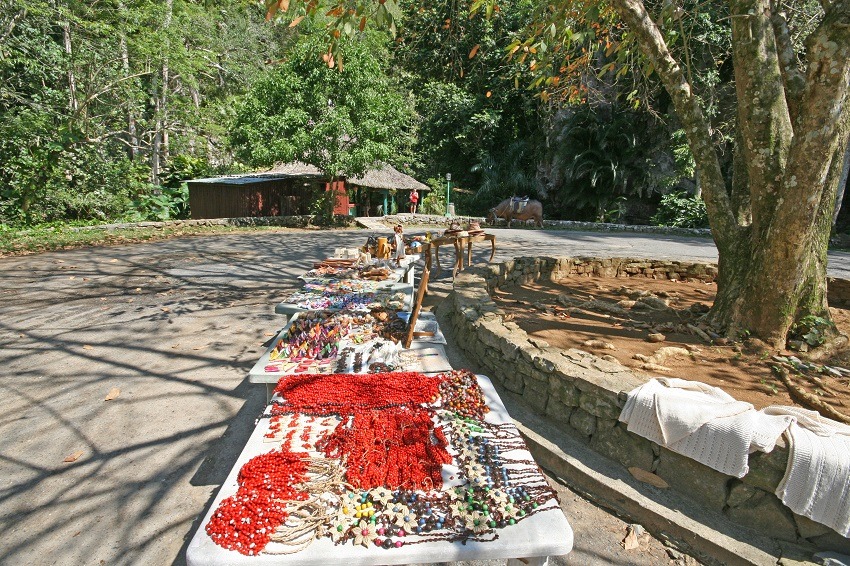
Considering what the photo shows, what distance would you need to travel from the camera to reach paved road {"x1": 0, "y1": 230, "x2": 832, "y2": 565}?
2457mm

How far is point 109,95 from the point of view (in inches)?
708

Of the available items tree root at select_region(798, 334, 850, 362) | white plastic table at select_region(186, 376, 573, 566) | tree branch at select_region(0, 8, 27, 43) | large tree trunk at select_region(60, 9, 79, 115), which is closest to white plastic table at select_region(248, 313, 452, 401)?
white plastic table at select_region(186, 376, 573, 566)

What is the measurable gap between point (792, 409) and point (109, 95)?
22.8 metres

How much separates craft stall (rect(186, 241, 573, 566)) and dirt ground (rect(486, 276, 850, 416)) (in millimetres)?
2092

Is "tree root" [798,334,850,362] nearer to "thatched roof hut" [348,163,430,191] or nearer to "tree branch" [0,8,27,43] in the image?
"thatched roof hut" [348,163,430,191]

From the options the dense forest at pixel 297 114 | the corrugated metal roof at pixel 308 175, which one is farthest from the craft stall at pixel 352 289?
the corrugated metal roof at pixel 308 175

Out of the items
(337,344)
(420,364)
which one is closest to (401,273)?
(337,344)

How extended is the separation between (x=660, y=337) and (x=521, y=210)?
696 inches

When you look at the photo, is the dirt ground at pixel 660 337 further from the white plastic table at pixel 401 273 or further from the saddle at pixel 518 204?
the saddle at pixel 518 204

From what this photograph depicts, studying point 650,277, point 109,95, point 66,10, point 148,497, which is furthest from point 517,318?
point 109,95

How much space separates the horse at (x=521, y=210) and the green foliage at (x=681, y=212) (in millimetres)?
5504

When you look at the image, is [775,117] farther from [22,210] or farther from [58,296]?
[22,210]

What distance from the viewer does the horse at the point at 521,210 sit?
2156 centimetres

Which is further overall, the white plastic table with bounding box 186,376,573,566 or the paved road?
the paved road
